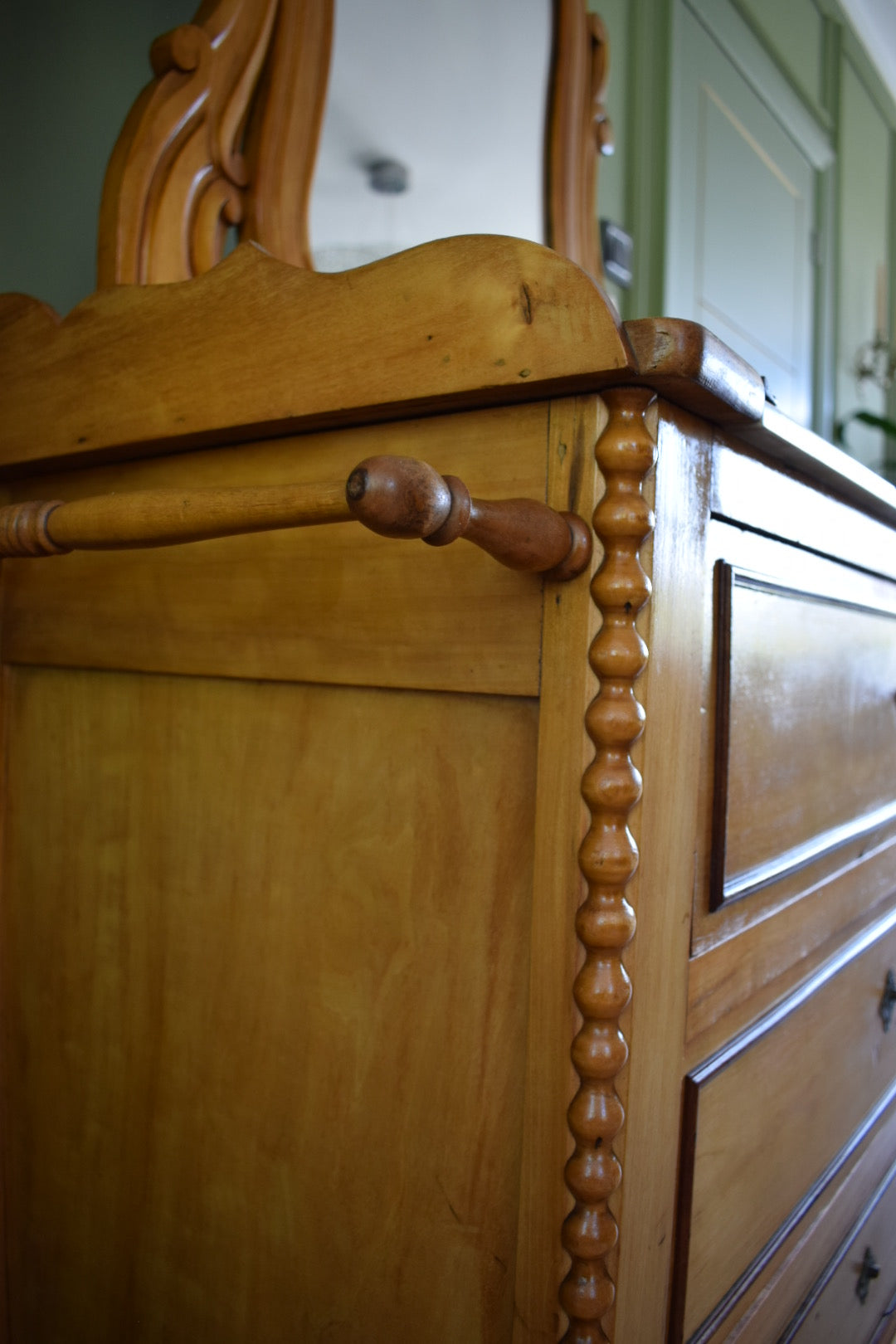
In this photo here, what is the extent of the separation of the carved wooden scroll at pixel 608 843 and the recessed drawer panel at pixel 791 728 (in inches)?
3.3

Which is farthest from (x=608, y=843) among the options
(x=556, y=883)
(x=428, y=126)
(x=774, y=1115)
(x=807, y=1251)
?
(x=428, y=126)

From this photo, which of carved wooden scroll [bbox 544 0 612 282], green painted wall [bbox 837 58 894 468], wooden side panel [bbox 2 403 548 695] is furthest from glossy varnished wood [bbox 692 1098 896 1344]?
green painted wall [bbox 837 58 894 468]

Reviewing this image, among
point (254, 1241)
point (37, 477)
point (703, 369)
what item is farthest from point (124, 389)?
point (254, 1241)

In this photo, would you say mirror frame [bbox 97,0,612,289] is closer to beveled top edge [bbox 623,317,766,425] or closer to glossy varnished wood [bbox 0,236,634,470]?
glossy varnished wood [bbox 0,236,634,470]

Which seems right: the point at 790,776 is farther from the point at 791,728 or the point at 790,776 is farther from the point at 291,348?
the point at 291,348

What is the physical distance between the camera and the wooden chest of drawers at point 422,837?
35cm

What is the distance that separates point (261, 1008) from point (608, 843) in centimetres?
20

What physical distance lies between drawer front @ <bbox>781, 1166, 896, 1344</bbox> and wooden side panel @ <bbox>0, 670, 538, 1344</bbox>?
0.97ft

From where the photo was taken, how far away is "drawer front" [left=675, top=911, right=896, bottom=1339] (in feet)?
1.42

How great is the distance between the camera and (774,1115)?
505 millimetres

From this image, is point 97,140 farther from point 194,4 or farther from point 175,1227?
point 175,1227

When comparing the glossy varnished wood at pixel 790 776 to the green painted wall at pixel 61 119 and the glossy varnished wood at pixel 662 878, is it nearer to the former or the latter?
the glossy varnished wood at pixel 662 878

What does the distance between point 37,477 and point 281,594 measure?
21cm

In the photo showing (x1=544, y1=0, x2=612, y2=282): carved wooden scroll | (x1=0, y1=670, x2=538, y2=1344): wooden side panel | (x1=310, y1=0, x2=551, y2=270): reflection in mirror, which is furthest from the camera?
(x1=544, y1=0, x2=612, y2=282): carved wooden scroll
